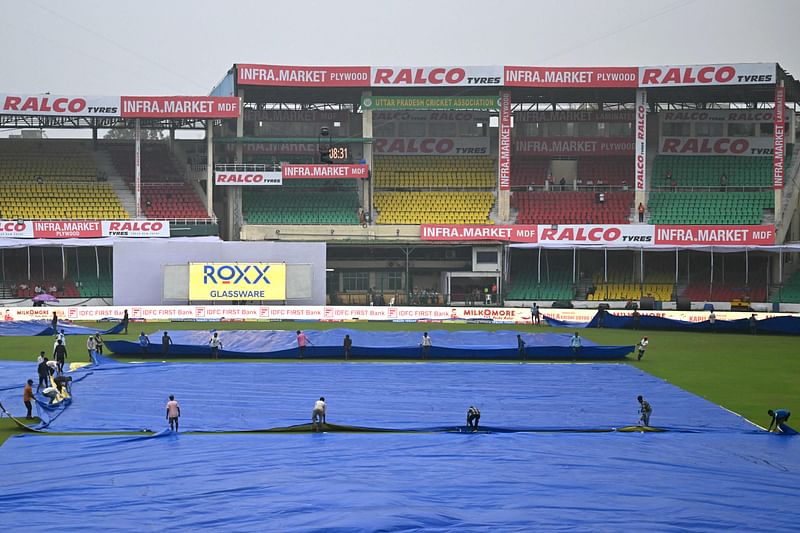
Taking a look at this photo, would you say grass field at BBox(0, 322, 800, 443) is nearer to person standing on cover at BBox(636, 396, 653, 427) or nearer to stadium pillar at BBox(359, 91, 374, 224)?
person standing on cover at BBox(636, 396, 653, 427)

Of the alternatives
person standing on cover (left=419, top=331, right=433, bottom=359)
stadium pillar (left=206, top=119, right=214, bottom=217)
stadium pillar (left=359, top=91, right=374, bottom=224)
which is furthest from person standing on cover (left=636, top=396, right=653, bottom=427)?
stadium pillar (left=206, top=119, right=214, bottom=217)

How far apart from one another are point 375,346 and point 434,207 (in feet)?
101

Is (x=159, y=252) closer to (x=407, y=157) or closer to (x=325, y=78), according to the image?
(x=325, y=78)

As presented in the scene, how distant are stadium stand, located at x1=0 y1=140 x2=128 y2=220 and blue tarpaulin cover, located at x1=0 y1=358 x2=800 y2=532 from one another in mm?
36694

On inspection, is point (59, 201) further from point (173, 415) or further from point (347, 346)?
point (173, 415)

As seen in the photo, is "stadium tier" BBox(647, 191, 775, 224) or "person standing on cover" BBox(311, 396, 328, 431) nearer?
"person standing on cover" BBox(311, 396, 328, 431)

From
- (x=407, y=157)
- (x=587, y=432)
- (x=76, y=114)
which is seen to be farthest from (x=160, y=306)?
(x=587, y=432)

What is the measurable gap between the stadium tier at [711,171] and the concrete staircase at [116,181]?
3889 cm

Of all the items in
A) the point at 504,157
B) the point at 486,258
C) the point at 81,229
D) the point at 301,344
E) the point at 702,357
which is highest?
the point at 504,157

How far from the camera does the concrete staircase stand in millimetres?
69188

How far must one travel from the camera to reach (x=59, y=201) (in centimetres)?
6806

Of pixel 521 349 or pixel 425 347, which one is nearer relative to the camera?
pixel 521 349

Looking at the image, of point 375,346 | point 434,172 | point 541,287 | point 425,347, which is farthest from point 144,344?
point 434,172

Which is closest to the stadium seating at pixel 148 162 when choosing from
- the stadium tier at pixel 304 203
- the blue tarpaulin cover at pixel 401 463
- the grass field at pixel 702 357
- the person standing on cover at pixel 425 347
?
the stadium tier at pixel 304 203
